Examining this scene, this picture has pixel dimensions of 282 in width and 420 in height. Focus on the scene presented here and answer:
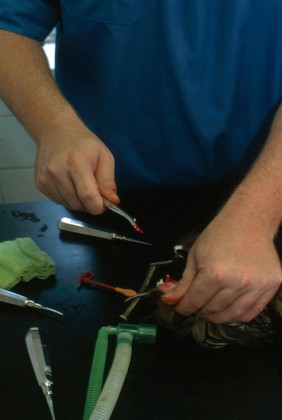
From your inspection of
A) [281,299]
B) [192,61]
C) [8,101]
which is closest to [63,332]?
[281,299]

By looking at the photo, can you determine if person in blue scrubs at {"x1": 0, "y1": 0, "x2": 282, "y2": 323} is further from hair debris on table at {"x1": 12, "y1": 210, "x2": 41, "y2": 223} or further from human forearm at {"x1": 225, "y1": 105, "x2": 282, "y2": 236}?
hair debris on table at {"x1": 12, "y1": 210, "x2": 41, "y2": 223}

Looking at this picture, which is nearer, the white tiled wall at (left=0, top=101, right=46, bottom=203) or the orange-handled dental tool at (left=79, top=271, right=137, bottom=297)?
the orange-handled dental tool at (left=79, top=271, right=137, bottom=297)

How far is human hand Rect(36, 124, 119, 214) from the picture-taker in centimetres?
89

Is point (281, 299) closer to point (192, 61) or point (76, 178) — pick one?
point (76, 178)

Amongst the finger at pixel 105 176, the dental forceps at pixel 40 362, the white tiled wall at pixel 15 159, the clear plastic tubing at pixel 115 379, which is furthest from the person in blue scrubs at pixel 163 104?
the white tiled wall at pixel 15 159

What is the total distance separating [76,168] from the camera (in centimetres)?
88

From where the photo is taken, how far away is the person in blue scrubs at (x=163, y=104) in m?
0.80

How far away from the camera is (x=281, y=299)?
0.85 meters

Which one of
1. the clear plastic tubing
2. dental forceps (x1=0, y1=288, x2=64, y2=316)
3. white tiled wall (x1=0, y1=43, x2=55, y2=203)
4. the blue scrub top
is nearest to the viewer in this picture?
the clear plastic tubing

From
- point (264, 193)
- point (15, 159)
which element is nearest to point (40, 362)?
point (264, 193)

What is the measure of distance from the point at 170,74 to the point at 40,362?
2.05 ft

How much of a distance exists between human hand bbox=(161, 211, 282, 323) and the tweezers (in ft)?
1.01

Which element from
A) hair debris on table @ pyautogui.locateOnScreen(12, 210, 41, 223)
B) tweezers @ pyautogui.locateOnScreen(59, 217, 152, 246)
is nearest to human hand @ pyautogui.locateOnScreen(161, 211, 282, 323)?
tweezers @ pyautogui.locateOnScreen(59, 217, 152, 246)

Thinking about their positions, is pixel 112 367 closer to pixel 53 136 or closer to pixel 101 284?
pixel 101 284
